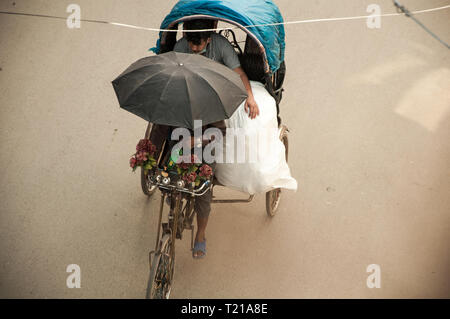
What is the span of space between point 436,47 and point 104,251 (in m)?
4.32

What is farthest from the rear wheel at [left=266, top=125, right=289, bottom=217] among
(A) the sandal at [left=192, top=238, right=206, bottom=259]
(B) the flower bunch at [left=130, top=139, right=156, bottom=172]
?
(B) the flower bunch at [left=130, top=139, right=156, bottom=172]

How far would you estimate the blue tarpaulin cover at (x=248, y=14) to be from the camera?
271 centimetres

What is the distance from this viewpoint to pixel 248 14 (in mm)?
2779

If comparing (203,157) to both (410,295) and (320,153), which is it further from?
(410,295)

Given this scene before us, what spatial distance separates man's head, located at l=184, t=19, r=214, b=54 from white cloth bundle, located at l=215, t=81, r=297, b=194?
1.56 ft

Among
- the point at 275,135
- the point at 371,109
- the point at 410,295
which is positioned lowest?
the point at 410,295

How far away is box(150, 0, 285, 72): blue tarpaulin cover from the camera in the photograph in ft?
8.90

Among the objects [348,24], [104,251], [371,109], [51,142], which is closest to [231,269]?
[104,251]

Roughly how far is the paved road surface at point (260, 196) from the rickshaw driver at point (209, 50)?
2.05 ft

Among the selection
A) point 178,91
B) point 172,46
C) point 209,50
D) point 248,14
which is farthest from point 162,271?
point 248,14

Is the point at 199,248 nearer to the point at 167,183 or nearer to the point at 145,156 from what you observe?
the point at 167,183

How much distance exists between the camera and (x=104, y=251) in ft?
10.5

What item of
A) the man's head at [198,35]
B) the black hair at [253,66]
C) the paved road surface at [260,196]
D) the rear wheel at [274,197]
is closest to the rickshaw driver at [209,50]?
the man's head at [198,35]

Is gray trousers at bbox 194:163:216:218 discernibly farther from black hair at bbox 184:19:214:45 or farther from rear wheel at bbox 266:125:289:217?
black hair at bbox 184:19:214:45
